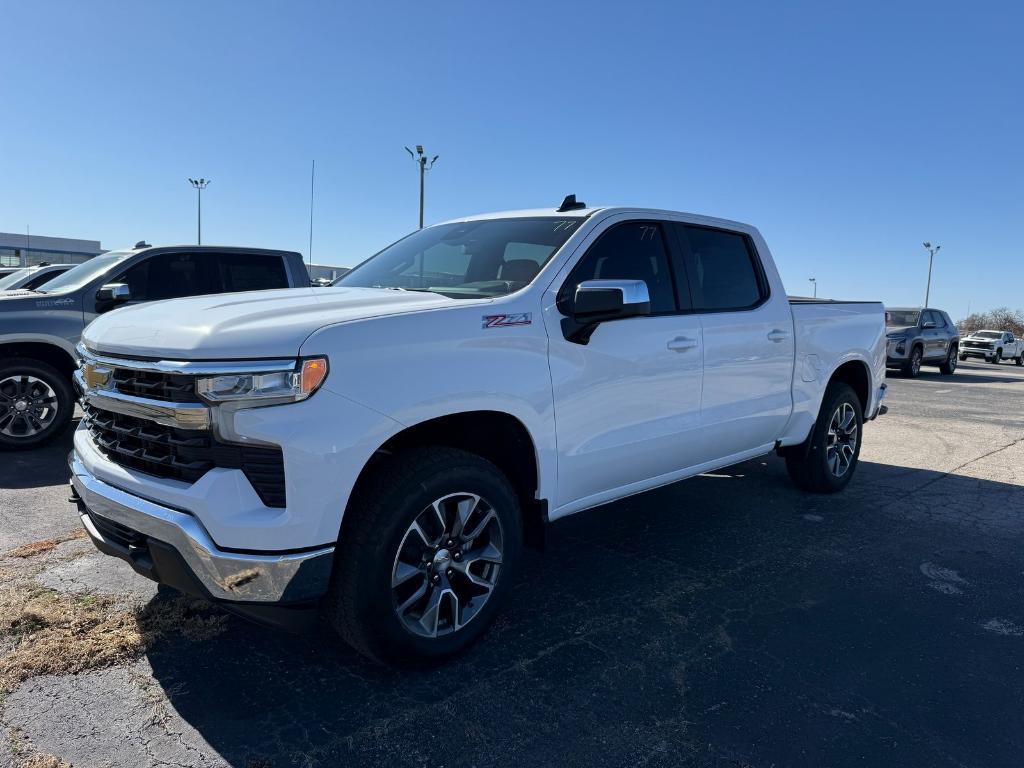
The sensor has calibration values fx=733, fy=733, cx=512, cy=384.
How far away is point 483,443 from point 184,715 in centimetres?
155

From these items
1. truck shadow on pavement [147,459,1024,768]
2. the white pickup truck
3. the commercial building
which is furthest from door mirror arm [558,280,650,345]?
the commercial building

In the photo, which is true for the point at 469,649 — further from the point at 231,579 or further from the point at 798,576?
the point at 798,576

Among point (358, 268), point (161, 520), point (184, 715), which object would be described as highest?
point (358, 268)

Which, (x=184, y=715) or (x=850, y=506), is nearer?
(x=184, y=715)

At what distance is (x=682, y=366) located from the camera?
13.0 ft

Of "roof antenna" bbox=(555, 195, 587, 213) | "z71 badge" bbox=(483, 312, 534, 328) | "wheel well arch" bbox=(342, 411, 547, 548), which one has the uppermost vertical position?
"roof antenna" bbox=(555, 195, 587, 213)

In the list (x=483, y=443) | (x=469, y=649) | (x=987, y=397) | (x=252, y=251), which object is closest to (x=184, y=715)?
(x=469, y=649)

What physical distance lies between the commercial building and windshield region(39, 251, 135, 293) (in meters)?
49.2

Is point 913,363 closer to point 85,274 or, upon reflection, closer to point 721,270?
point 721,270

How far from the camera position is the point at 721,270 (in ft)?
15.2

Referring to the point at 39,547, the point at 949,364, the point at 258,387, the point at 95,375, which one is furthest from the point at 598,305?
the point at 949,364

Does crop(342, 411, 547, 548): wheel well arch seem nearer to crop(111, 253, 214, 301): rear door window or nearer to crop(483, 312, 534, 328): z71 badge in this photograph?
crop(483, 312, 534, 328): z71 badge

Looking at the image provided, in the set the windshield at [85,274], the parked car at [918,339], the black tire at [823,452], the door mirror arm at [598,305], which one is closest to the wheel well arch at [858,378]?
the black tire at [823,452]

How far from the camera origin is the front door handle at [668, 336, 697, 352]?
12.8 feet
